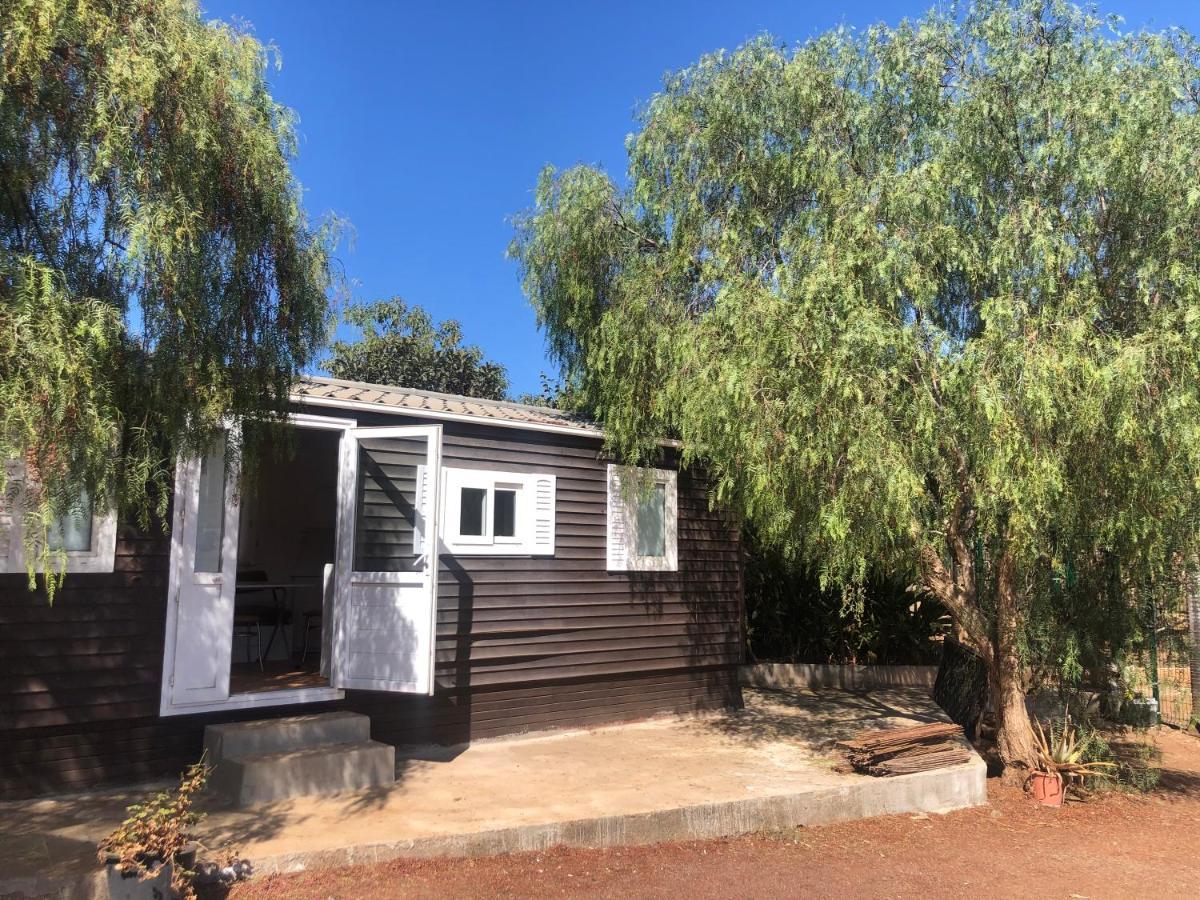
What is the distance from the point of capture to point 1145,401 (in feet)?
19.0

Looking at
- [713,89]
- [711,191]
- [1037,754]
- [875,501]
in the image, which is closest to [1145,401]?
[875,501]

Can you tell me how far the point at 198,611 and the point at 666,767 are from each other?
356 cm

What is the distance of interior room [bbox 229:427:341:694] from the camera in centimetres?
823

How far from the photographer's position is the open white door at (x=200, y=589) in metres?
6.02

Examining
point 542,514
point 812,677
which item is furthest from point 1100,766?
point 542,514

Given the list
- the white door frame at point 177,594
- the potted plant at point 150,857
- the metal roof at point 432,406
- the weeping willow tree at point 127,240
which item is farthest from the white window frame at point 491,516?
the potted plant at point 150,857

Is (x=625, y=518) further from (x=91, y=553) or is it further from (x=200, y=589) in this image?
(x=91, y=553)

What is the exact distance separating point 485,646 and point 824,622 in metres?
6.00

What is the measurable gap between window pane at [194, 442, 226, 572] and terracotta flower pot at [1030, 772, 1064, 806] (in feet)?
20.4

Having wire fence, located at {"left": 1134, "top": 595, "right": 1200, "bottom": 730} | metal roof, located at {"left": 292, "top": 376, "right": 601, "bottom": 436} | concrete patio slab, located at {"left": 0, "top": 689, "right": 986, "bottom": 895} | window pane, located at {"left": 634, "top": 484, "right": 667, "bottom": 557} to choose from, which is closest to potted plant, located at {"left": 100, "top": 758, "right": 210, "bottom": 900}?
concrete patio slab, located at {"left": 0, "top": 689, "right": 986, "bottom": 895}

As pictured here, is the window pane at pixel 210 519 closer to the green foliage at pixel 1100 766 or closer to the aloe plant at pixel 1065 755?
the aloe plant at pixel 1065 755

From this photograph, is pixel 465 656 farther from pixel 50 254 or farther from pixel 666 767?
pixel 50 254

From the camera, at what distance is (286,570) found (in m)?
11.3

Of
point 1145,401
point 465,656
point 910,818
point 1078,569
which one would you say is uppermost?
point 1145,401
